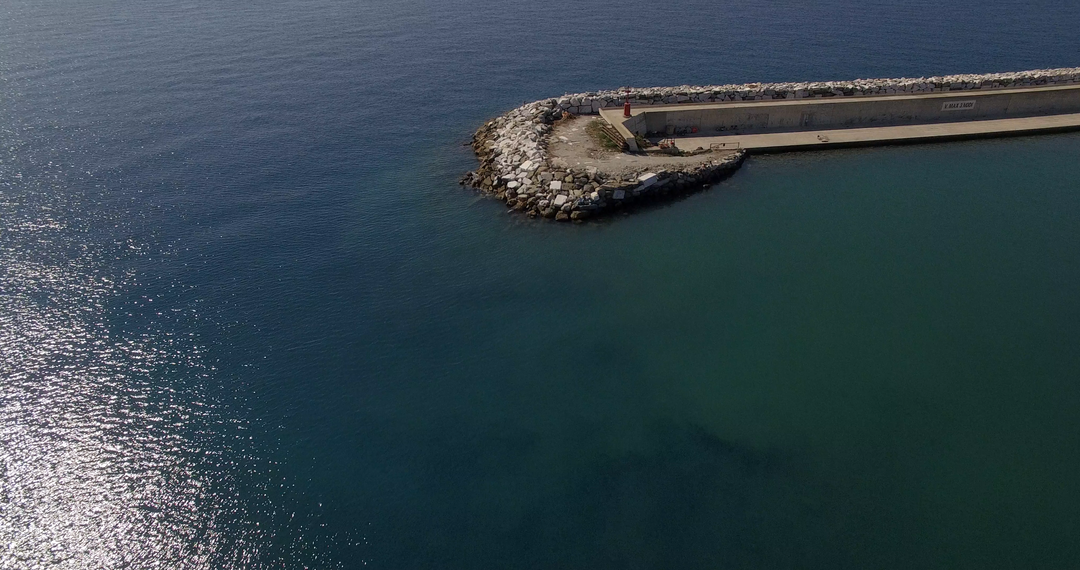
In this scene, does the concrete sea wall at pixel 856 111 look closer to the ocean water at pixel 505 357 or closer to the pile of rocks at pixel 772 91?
the pile of rocks at pixel 772 91

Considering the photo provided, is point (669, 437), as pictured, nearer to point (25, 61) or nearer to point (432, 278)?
point (432, 278)

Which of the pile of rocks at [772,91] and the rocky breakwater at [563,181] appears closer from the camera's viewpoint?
the rocky breakwater at [563,181]

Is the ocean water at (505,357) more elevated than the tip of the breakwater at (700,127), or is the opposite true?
the tip of the breakwater at (700,127)

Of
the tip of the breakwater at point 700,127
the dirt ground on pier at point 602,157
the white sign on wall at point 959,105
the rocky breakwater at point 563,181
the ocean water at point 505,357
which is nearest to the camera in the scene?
the ocean water at point 505,357

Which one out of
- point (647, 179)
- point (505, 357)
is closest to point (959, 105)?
point (647, 179)

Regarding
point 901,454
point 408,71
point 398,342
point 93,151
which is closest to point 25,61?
point 93,151

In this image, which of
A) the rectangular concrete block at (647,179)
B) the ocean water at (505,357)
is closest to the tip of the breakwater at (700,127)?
the rectangular concrete block at (647,179)

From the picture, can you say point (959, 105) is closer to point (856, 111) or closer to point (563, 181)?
point (856, 111)
